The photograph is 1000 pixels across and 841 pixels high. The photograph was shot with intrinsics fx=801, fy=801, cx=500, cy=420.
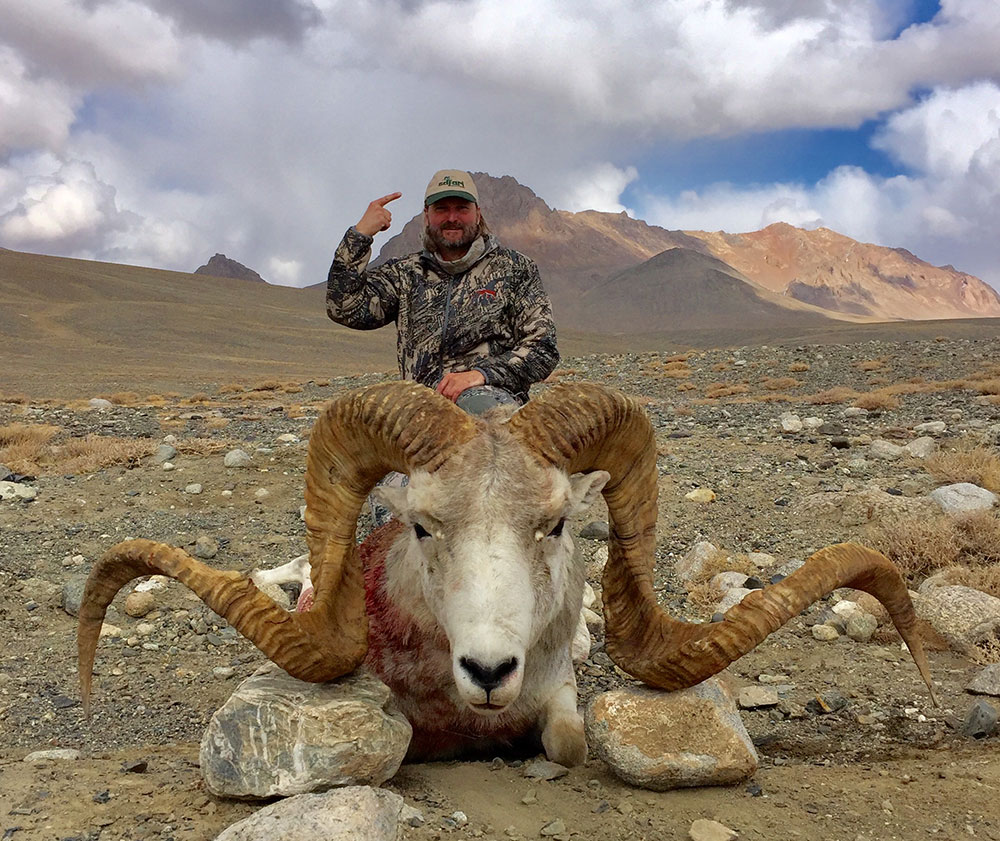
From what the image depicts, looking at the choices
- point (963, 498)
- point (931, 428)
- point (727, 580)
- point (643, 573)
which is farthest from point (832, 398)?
point (643, 573)

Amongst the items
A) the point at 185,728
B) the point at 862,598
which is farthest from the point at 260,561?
the point at 862,598

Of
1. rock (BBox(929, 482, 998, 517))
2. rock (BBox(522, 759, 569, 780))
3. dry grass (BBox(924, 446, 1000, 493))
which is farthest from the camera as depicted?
dry grass (BBox(924, 446, 1000, 493))

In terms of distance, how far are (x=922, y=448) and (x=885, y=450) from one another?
50cm

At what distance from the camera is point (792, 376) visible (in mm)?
26266

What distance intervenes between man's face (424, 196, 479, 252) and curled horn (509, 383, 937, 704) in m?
2.78

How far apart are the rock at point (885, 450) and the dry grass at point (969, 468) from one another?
76cm

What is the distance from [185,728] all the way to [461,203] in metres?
4.41

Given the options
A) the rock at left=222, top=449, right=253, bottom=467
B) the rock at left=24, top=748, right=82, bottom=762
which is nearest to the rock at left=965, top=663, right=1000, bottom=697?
the rock at left=24, top=748, right=82, bottom=762

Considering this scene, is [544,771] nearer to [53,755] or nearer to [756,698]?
[756,698]

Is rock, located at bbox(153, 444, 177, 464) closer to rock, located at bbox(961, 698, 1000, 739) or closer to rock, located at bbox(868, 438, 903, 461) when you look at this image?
rock, located at bbox(868, 438, 903, 461)

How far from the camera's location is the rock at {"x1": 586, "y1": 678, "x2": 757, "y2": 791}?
396 centimetres

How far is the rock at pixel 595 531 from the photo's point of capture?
8.80 m

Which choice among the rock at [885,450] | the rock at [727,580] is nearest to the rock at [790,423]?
the rock at [885,450]

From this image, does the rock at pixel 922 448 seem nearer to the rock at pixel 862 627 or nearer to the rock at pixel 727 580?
the rock at pixel 727 580
